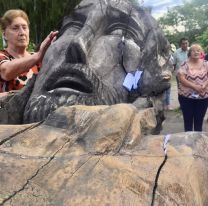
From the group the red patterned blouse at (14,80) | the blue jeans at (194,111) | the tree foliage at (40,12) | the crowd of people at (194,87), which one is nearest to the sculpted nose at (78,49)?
the red patterned blouse at (14,80)

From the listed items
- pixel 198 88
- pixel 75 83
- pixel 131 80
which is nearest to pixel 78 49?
pixel 75 83

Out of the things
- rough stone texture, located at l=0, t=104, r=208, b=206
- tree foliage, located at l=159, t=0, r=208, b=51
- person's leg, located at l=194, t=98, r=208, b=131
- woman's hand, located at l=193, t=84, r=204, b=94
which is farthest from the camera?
tree foliage, located at l=159, t=0, r=208, b=51

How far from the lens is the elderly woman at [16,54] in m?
3.21

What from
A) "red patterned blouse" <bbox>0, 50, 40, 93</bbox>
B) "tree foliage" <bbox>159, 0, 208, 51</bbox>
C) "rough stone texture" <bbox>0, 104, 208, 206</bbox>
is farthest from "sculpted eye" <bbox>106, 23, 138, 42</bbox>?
"tree foliage" <bbox>159, 0, 208, 51</bbox>

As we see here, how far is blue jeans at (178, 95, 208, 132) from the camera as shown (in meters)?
6.14

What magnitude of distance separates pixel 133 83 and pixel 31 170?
138 centimetres

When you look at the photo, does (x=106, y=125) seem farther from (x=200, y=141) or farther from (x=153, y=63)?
(x=153, y=63)

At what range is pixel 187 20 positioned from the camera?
134ft

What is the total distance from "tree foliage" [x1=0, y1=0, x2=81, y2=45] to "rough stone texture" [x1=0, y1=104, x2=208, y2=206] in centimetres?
610

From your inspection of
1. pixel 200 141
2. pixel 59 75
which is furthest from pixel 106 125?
pixel 59 75

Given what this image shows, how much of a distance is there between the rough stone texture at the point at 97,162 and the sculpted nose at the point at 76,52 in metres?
0.71

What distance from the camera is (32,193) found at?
1773 mm

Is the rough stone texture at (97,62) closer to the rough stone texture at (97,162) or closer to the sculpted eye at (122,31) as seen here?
the sculpted eye at (122,31)

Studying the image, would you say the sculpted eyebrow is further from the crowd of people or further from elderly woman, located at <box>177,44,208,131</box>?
elderly woman, located at <box>177,44,208,131</box>
